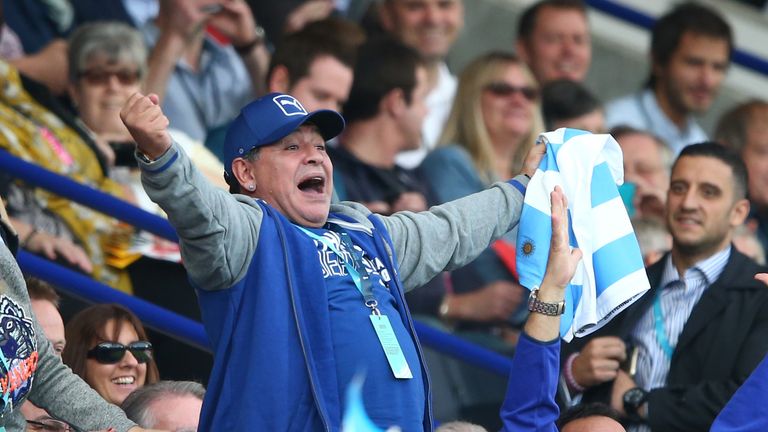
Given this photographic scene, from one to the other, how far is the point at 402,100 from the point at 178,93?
3.56 feet

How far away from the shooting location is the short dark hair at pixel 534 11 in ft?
31.4

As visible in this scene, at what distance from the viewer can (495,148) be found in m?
8.60

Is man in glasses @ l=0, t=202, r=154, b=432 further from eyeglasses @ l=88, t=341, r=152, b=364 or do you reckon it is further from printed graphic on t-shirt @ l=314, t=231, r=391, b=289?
eyeglasses @ l=88, t=341, r=152, b=364

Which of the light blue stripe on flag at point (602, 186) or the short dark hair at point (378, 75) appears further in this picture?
the short dark hair at point (378, 75)

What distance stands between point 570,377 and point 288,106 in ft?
6.72

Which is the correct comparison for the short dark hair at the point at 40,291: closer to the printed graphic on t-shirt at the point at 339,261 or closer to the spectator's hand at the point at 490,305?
the printed graphic on t-shirt at the point at 339,261

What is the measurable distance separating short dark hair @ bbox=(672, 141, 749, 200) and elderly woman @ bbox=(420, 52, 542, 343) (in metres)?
1.19

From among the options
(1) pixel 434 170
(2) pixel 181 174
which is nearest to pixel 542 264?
(2) pixel 181 174

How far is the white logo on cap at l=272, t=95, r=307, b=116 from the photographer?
484cm

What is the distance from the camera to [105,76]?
7.50 metres

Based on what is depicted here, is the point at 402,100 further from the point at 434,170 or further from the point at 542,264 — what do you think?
the point at 542,264

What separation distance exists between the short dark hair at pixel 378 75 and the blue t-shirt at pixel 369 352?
3.30m

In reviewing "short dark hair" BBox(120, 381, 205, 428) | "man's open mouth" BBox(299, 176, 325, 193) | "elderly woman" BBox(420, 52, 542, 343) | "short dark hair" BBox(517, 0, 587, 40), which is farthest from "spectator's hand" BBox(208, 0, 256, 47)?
"man's open mouth" BBox(299, 176, 325, 193)

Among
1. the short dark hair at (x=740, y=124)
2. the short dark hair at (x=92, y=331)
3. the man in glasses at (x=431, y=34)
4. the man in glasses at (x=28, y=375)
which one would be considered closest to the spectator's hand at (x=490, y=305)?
the man in glasses at (x=431, y=34)
